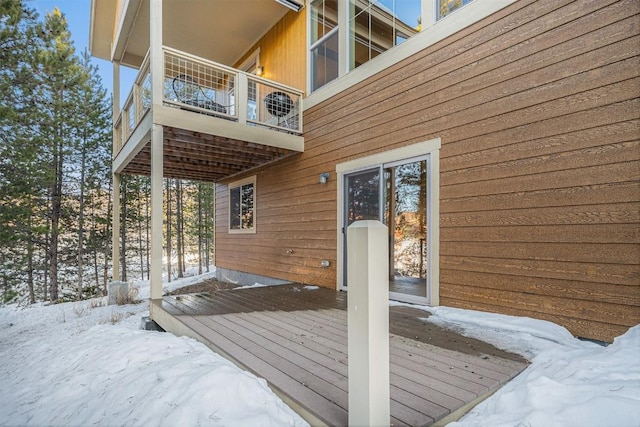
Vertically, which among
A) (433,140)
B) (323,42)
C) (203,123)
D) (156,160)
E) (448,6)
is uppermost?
(323,42)

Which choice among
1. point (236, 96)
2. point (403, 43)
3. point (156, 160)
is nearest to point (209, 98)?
point (236, 96)

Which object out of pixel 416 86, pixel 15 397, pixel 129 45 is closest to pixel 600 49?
pixel 416 86

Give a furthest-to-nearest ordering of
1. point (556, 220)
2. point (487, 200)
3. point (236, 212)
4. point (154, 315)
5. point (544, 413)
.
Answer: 1. point (236, 212)
2. point (154, 315)
3. point (487, 200)
4. point (556, 220)
5. point (544, 413)

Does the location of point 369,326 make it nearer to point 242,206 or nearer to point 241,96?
point 241,96

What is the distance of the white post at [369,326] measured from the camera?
4.11 ft

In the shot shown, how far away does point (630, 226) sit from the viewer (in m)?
2.40

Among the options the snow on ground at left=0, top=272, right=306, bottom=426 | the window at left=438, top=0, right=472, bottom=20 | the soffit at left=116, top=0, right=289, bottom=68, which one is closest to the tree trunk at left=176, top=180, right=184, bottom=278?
the soffit at left=116, top=0, right=289, bottom=68

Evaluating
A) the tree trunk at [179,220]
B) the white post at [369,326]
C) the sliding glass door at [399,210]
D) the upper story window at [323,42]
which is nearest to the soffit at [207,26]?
the upper story window at [323,42]

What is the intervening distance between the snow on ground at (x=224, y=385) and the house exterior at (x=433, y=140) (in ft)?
1.74

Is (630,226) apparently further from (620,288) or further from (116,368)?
(116,368)

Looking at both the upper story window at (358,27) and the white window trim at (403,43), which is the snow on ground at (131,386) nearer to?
the white window trim at (403,43)

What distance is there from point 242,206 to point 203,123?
3.20m

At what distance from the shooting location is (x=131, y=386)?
209 cm

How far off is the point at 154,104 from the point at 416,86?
131 inches
